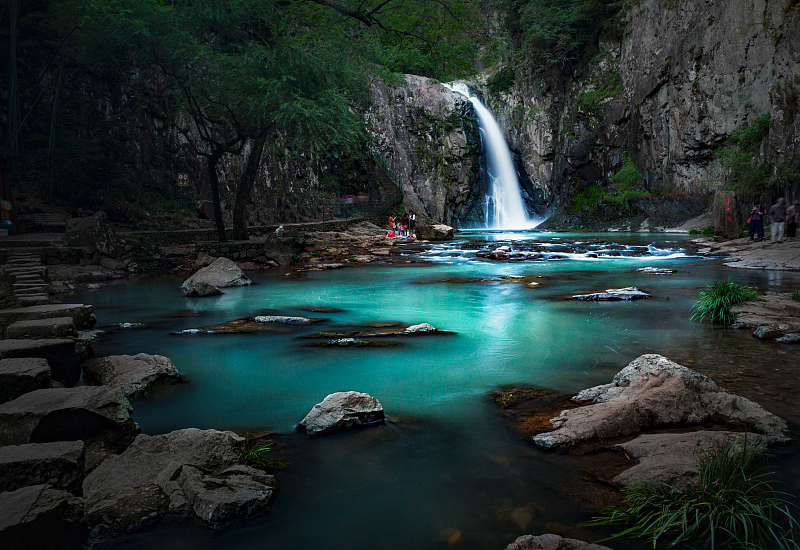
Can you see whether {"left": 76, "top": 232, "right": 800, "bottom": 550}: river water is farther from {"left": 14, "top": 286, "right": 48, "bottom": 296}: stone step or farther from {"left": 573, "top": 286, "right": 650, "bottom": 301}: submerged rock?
{"left": 14, "top": 286, "right": 48, "bottom": 296}: stone step

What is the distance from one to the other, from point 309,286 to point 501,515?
448 inches

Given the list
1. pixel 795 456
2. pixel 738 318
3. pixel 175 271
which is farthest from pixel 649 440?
pixel 175 271

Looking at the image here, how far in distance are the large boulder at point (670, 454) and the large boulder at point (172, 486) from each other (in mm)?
2450

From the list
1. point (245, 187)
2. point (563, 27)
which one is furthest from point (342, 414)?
point (563, 27)

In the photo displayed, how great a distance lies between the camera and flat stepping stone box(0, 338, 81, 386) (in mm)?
4418

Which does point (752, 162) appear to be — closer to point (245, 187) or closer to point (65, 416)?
point (245, 187)

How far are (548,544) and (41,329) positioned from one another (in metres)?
4.92

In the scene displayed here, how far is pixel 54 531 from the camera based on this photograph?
235 cm

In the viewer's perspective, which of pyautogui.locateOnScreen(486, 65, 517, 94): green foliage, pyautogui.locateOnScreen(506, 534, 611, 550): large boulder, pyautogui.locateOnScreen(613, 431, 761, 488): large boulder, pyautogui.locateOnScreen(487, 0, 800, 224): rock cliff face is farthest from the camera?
pyautogui.locateOnScreen(486, 65, 517, 94): green foliage

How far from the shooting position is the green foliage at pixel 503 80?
141 feet

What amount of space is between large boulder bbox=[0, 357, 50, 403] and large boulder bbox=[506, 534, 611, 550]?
3.53 meters

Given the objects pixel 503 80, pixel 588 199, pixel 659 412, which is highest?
pixel 503 80

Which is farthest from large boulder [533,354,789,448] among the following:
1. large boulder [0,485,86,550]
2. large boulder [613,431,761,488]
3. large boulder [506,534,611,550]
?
large boulder [0,485,86,550]

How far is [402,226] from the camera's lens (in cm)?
3109
